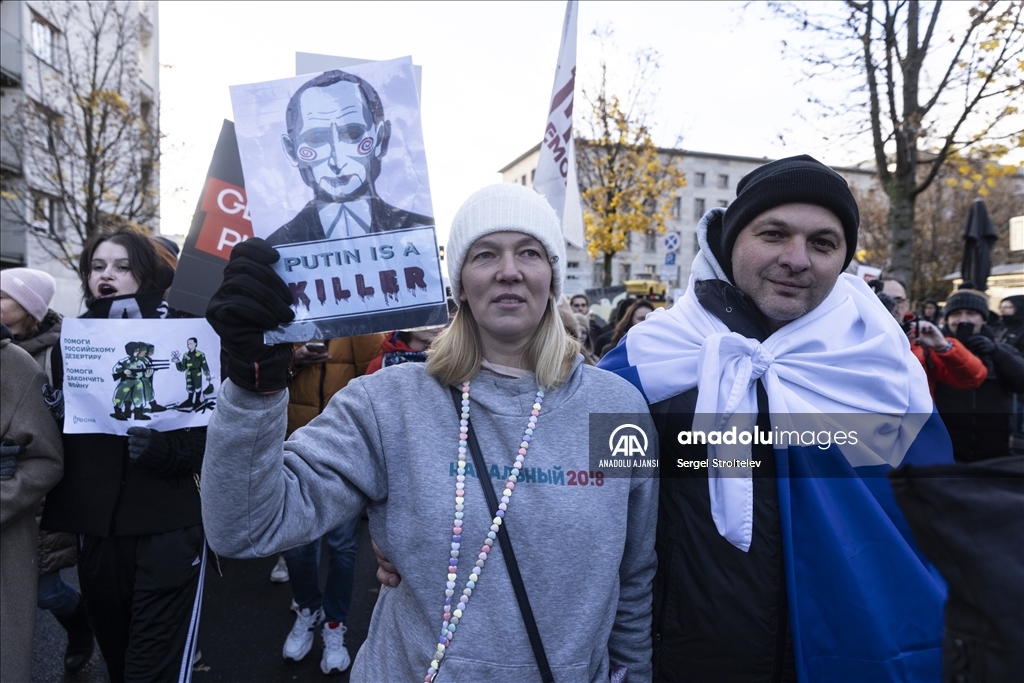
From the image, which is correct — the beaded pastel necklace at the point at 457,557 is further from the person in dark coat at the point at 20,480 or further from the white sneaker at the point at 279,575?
the white sneaker at the point at 279,575

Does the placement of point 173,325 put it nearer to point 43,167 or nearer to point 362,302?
point 362,302

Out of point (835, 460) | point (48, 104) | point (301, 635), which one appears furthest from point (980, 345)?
point (48, 104)

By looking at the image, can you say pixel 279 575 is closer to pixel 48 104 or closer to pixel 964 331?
pixel 964 331

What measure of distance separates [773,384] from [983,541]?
2.86 feet

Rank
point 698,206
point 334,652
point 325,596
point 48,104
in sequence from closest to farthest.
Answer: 1. point 334,652
2. point 325,596
3. point 48,104
4. point 698,206

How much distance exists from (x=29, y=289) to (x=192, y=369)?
1477mm

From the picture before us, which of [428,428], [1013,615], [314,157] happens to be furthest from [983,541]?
[314,157]

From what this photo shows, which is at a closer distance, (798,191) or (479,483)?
(479,483)

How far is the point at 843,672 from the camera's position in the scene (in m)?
1.46

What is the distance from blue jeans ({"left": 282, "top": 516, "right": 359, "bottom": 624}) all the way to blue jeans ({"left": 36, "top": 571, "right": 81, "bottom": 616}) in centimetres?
108

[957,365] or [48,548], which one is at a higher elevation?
[957,365]

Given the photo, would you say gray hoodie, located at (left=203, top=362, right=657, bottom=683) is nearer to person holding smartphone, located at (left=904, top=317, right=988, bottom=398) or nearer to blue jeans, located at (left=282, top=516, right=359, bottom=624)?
blue jeans, located at (left=282, top=516, right=359, bottom=624)

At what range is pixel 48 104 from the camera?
13836mm

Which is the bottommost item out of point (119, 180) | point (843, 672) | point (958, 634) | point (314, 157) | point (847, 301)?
point (843, 672)
